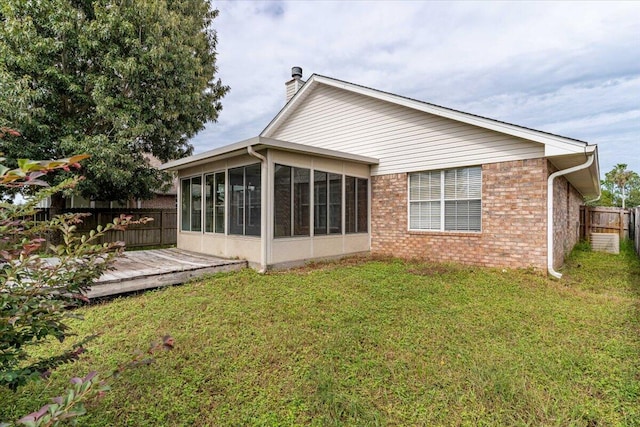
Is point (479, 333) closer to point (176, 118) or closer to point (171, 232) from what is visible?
point (176, 118)

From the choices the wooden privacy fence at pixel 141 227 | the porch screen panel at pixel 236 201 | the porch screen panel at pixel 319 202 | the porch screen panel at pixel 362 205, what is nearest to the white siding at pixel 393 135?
the porch screen panel at pixel 362 205

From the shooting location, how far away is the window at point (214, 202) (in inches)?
330

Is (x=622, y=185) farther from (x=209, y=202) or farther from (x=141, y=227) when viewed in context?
(x=141, y=227)

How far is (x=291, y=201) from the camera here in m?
7.62

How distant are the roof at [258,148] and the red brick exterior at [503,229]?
167 centimetres

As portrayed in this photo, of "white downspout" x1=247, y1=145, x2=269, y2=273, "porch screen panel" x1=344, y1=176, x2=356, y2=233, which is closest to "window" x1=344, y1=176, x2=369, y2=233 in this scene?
"porch screen panel" x1=344, y1=176, x2=356, y2=233

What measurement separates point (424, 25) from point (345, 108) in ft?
10.3

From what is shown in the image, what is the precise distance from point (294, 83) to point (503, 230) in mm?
8875

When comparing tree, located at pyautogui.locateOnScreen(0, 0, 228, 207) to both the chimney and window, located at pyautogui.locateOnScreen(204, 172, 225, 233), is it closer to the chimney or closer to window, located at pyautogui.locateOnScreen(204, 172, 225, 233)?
window, located at pyautogui.locateOnScreen(204, 172, 225, 233)

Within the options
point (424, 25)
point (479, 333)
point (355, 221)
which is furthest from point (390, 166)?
point (479, 333)

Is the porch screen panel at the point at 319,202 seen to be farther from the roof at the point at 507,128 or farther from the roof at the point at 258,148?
the roof at the point at 507,128

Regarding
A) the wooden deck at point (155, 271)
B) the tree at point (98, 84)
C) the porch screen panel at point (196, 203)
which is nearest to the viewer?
the wooden deck at point (155, 271)

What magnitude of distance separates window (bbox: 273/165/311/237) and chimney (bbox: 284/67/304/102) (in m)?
5.59

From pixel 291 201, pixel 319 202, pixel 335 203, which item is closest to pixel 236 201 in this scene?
pixel 291 201
